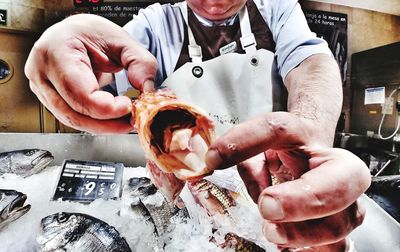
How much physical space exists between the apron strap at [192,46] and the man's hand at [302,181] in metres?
0.68

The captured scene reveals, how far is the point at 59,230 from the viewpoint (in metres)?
0.96

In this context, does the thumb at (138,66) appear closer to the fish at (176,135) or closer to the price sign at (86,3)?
the fish at (176,135)

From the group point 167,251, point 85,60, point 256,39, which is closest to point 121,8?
point 85,60

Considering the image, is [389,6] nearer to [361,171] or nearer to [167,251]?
[361,171]

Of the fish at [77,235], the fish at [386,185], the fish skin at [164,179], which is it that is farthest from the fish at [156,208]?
the fish at [386,185]

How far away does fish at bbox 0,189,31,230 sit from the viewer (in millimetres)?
981

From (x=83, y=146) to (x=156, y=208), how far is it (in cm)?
43

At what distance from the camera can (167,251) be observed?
0.98m

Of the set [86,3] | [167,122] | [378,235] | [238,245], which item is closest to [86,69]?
[167,122]

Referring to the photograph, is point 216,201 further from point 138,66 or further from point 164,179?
point 138,66

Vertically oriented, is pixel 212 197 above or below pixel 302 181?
below

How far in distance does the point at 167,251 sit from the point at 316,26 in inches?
37.7

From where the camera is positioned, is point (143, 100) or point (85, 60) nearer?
point (143, 100)

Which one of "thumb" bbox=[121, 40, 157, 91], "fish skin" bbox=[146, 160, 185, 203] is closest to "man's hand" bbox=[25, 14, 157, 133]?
"thumb" bbox=[121, 40, 157, 91]
